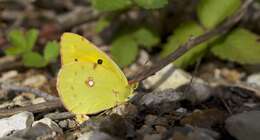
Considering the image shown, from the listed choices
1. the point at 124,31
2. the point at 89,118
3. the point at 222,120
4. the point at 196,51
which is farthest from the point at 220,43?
the point at 89,118

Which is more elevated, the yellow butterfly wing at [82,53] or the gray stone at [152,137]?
the yellow butterfly wing at [82,53]

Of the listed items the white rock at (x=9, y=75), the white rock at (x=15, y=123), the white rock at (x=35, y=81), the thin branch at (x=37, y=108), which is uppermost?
the white rock at (x=9, y=75)

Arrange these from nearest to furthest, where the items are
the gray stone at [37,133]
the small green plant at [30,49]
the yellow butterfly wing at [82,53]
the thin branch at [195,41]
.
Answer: the gray stone at [37,133] → the yellow butterfly wing at [82,53] → the thin branch at [195,41] → the small green plant at [30,49]

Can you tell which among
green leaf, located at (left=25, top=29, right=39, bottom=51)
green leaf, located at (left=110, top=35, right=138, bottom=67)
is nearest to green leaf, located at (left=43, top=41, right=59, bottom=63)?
green leaf, located at (left=25, top=29, right=39, bottom=51)

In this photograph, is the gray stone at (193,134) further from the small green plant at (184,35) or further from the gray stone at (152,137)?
the small green plant at (184,35)

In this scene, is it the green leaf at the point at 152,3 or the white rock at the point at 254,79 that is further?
the white rock at the point at 254,79

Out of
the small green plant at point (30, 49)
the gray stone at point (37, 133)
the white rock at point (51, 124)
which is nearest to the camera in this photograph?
the gray stone at point (37, 133)

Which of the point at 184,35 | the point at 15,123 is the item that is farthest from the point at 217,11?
the point at 15,123

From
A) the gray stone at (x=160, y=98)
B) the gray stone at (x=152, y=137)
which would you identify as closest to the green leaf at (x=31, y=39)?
the gray stone at (x=160, y=98)
